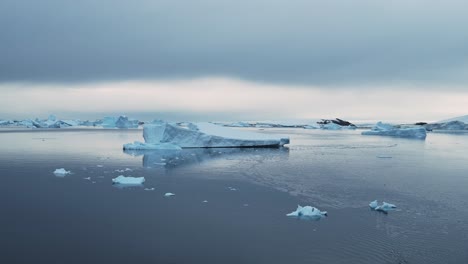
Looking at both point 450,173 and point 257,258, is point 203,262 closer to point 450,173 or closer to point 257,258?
point 257,258

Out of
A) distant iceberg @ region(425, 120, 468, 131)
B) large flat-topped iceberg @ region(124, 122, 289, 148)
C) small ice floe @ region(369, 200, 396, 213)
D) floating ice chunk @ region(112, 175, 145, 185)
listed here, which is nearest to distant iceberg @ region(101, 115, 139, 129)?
large flat-topped iceberg @ region(124, 122, 289, 148)

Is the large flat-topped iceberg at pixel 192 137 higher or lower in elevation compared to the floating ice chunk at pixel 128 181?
higher

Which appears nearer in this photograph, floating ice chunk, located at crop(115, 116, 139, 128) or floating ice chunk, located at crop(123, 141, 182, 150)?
floating ice chunk, located at crop(123, 141, 182, 150)

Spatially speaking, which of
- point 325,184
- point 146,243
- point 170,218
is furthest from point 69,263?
point 325,184

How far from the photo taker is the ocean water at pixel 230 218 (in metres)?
4.92

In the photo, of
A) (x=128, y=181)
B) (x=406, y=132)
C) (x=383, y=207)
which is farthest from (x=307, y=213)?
(x=406, y=132)

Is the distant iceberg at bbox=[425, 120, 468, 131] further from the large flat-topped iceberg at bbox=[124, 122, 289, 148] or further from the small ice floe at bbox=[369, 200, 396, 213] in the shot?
the small ice floe at bbox=[369, 200, 396, 213]

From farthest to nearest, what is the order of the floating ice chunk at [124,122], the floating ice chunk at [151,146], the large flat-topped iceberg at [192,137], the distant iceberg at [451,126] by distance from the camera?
the distant iceberg at [451,126] < the floating ice chunk at [124,122] < the large flat-topped iceberg at [192,137] < the floating ice chunk at [151,146]

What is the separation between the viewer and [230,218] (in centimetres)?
651

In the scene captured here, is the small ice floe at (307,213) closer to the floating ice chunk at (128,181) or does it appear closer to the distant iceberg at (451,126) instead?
the floating ice chunk at (128,181)

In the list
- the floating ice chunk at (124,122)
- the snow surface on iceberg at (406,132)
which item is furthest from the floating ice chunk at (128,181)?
the floating ice chunk at (124,122)

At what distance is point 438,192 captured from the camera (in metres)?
8.79

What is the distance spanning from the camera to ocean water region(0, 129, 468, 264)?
492cm

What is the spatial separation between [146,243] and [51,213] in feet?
7.89
